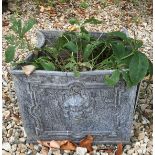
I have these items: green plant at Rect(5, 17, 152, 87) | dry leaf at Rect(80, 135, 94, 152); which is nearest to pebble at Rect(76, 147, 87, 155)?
dry leaf at Rect(80, 135, 94, 152)

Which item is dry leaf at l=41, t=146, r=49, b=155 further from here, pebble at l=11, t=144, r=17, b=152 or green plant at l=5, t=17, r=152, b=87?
green plant at l=5, t=17, r=152, b=87

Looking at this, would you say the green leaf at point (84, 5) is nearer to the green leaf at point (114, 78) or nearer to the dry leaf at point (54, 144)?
the dry leaf at point (54, 144)

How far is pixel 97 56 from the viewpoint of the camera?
1972 millimetres

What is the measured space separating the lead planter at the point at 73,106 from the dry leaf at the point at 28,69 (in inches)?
0.9

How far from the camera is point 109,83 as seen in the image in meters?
1.79

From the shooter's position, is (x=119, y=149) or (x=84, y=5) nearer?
(x=119, y=149)

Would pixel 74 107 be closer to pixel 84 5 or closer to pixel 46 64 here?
pixel 46 64

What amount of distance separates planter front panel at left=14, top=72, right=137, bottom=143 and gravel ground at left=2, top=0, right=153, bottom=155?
10 centimetres

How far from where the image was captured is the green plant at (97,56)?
1808 mm

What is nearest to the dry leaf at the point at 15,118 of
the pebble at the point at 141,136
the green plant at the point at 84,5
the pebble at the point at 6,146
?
the pebble at the point at 6,146

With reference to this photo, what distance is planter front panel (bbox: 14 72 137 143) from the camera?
1.86m

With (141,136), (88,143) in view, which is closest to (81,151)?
(88,143)

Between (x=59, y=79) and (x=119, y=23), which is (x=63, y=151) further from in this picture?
(x=119, y=23)

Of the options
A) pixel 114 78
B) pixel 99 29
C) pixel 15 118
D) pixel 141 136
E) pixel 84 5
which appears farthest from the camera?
pixel 84 5
